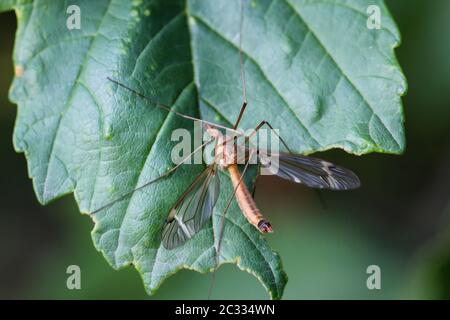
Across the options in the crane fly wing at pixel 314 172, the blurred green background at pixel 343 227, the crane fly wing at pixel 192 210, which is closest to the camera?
the crane fly wing at pixel 192 210

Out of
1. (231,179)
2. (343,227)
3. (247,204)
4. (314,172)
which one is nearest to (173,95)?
(231,179)

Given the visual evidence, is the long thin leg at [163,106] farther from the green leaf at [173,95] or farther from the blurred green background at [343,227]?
the blurred green background at [343,227]

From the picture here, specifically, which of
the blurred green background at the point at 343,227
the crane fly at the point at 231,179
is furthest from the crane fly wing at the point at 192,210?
the blurred green background at the point at 343,227

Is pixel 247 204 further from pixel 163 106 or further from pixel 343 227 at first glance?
pixel 343 227

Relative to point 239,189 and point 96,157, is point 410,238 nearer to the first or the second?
point 239,189

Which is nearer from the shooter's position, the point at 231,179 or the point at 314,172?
the point at 231,179

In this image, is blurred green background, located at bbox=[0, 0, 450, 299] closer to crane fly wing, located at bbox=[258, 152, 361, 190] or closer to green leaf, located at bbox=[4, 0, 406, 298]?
crane fly wing, located at bbox=[258, 152, 361, 190]

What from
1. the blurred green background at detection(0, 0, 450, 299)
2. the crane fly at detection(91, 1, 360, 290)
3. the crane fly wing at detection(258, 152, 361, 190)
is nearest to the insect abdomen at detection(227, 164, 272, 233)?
the crane fly at detection(91, 1, 360, 290)
